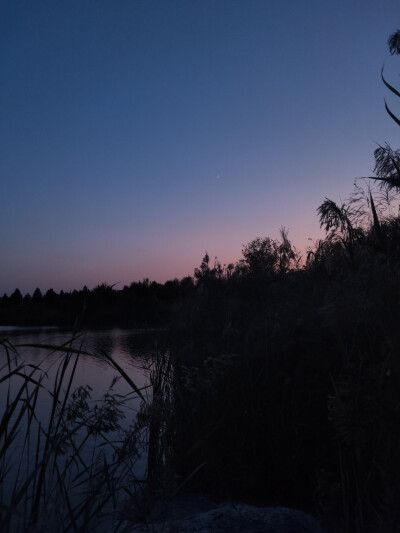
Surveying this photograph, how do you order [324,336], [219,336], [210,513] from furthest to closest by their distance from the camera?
[219,336]
[324,336]
[210,513]

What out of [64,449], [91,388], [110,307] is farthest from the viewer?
[110,307]

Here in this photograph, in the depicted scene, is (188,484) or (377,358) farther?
(188,484)

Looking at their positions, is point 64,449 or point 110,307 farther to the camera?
point 110,307


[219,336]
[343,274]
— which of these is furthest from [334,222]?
[219,336]

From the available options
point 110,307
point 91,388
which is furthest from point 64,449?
point 110,307

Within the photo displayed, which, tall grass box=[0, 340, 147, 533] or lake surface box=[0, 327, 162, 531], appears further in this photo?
lake surface box=[0, 327, 162, 531]

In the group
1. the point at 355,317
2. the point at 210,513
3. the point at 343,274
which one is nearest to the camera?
the point at 210,513

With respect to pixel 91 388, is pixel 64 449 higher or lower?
lower

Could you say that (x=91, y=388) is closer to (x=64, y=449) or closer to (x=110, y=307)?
(x=64, y=449)

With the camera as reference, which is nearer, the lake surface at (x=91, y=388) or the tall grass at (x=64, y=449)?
the tall grass at (x=64, y=449)

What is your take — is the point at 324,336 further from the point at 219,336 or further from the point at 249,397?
the point at 219,336

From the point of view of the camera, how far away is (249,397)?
14.1 ft

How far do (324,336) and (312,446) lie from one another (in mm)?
876

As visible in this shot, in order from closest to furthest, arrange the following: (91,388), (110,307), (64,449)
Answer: (91,388)
(64,449)
(110,307)
